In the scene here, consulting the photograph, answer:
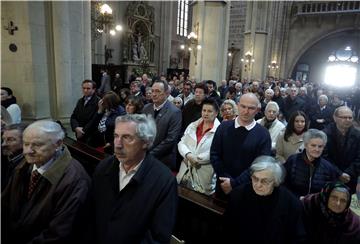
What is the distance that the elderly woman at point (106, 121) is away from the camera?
3.97m

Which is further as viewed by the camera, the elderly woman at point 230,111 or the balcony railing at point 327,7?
the balcony railing at point 327,7

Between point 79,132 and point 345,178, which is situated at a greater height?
point 79,132

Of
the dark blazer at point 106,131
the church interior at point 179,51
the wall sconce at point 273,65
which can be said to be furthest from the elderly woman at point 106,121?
the wall sconce at point 273,65

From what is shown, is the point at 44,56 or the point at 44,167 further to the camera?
the point at 44,56

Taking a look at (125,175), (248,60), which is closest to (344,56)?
(248,60)

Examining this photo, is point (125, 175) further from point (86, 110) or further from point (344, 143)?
point (344, 143)

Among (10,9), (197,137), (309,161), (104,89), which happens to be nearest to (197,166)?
(197,137)

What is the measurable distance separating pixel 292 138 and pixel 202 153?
4.00 feet

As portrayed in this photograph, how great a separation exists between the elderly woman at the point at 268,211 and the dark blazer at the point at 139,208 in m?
0.59

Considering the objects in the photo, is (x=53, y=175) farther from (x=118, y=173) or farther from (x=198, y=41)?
(x=198, y=41)

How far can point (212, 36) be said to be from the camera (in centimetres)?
864

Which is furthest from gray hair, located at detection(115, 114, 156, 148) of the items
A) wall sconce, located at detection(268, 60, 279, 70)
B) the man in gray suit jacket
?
wall sconce, located at detection(268, 60, 279, 70)

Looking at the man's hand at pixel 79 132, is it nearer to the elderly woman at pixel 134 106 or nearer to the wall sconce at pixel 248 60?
the elderly woman at pixel 134 106

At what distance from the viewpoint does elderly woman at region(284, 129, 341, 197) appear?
2.59 m
